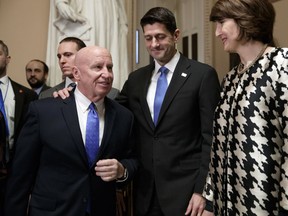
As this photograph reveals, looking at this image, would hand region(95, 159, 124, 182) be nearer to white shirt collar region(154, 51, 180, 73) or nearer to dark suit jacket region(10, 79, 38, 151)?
white shirt collar region(154, 51, 180, 73)

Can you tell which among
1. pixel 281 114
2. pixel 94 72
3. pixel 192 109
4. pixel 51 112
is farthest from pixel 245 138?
pixel 51 112

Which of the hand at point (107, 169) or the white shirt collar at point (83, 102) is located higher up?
the white shirt collar at point (83, 102)

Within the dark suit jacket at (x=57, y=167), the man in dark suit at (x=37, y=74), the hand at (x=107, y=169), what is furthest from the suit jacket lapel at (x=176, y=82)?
the man in dark suit at (x=37, y=74)

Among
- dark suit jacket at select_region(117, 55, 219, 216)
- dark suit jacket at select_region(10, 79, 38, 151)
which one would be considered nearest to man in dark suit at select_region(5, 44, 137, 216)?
dark suit jacket at select_region(117, 55, 219, 216)

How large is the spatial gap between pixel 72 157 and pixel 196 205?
64 centimetres

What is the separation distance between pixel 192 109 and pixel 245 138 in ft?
1.95

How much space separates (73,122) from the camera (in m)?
1.85

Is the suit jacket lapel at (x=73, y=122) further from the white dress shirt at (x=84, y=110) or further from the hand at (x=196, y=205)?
the hand at (x=196, y=205)

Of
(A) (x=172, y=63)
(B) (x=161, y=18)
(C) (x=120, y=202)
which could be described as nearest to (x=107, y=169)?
(C) (x=120, y=202)

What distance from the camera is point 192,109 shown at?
2.05 m

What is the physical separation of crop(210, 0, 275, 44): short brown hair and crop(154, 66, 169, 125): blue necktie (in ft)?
2.12

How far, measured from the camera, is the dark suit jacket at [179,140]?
2.02m

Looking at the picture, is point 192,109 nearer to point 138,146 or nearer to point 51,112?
point 138,146

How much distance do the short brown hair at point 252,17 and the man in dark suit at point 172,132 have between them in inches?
21.2
